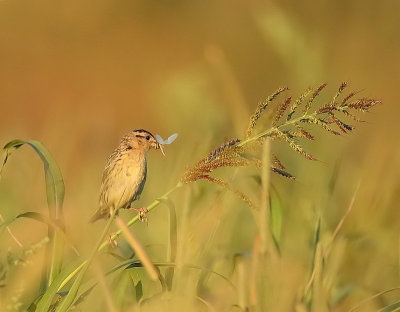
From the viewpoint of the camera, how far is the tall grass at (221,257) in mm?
2732

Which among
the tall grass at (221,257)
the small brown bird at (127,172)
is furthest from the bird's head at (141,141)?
the tall grass at (221,257)

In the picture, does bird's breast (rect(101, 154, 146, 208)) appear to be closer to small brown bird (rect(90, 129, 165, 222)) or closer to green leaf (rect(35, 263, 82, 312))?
small brown bird (rect(90, 129, 165, 222))

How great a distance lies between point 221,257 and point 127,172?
72cm

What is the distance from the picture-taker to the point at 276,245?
350 centimetres

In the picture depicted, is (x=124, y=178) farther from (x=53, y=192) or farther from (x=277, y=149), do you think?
(x=277, y=149)

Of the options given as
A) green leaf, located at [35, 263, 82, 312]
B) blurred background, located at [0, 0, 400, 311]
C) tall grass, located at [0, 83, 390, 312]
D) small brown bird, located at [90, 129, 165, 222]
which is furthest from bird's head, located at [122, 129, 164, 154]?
green leaf, located at [35, 263, 82, 312]

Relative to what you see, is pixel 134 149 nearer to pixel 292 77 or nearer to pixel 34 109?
pixel 292 77

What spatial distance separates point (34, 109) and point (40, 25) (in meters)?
6.34

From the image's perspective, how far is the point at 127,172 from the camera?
4.27 meters

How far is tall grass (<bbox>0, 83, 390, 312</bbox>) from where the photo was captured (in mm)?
2732

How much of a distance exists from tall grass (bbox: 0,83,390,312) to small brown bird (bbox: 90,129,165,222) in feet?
1.49

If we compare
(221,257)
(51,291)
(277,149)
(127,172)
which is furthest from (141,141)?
(277,149)

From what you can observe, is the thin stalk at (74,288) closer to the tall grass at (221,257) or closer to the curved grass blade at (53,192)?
the tall grass at (221,257)

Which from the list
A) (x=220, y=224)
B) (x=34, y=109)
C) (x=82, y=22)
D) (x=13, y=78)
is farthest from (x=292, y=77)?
(x=82, y=22)
